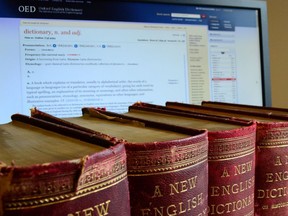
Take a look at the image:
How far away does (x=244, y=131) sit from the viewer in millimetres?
381

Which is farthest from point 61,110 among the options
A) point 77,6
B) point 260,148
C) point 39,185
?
point 39,185

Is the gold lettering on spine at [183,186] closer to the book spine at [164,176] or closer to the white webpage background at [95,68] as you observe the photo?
the book spine at [164,176]

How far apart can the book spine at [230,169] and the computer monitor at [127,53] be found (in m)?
0.35

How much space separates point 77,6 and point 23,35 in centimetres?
10

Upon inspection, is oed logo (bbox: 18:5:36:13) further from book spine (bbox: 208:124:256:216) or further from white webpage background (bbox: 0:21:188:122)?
book spine (bbox: 208:124:256:216)

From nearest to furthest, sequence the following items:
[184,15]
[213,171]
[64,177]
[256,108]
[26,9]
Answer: [64,177] < [213,171] < [256,108] < [26,9] < [184,15]

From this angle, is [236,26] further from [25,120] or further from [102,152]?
[102,152]

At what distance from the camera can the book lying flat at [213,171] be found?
0.31m

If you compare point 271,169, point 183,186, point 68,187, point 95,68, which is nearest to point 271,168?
point 271,169

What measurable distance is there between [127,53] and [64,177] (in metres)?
A: 0.50

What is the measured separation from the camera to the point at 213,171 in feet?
1.24

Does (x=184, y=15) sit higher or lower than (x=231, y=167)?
higher

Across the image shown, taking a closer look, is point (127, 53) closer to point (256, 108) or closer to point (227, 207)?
point (256, 108)

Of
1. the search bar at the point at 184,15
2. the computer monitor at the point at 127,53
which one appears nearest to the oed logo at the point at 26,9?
the computer monitor at the point at 127,53
